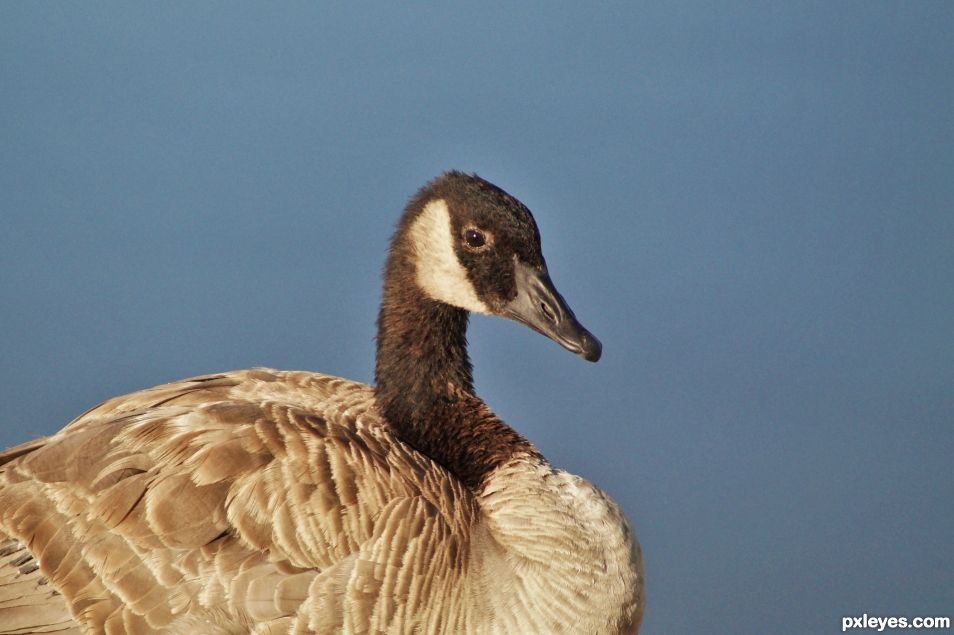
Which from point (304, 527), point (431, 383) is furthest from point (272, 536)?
point (431, 383)

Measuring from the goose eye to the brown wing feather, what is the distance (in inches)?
30.1

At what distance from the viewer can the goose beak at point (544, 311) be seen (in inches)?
149

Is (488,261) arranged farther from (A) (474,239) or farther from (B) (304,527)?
(B) (304,527)

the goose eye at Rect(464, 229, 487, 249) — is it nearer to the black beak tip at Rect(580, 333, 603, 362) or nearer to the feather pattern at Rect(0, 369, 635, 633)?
the black beak tip at Rect(580, 333, 603, 362)

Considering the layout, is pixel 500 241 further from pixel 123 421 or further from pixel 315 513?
pixel 123 421

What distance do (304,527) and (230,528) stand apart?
223 millimetres

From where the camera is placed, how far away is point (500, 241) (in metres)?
3.86

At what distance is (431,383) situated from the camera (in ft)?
13.2

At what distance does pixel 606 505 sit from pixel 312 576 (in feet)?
3.23

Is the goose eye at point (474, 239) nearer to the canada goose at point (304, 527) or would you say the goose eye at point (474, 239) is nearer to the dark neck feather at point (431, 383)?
the canada goose at point (304, 527)

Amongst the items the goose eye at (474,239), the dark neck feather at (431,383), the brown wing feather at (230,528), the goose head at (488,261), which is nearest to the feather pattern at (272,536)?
the brown wing feather at (230,528)

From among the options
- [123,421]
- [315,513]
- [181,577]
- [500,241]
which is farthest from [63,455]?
[500,241]

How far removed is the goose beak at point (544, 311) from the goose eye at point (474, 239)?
14cm

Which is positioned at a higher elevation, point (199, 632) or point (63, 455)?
point (63, 455)
